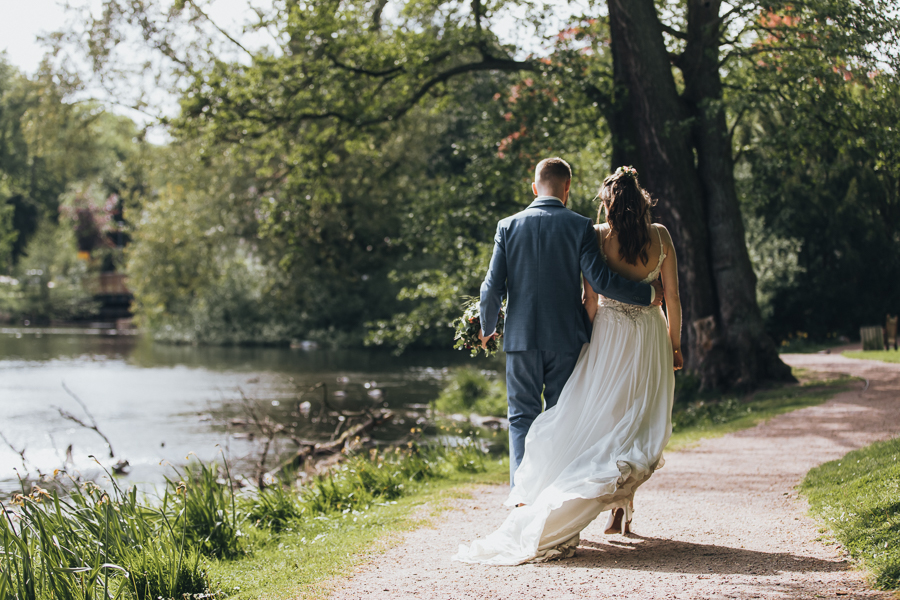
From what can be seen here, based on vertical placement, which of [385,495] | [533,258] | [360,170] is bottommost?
[385,495]

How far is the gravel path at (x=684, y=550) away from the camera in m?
3.57

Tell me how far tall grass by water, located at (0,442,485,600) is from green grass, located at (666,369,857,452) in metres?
2.85

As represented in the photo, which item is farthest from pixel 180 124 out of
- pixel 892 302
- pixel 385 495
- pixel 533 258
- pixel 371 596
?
pixel 892 302

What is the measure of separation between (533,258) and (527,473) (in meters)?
1.27

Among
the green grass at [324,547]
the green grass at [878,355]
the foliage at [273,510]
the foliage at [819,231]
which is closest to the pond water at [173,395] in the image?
the foliage at [273,510]

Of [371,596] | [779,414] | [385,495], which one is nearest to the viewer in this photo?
[371,596]

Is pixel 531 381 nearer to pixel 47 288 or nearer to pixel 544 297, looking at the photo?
pixel 544 297

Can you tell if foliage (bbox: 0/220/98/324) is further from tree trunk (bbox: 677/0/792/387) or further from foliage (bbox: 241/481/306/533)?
foliage (bbox: 241/481/306/533)

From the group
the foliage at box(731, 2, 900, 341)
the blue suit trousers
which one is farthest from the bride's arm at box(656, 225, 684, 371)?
the foliage at box(731, 2, 900, 341)

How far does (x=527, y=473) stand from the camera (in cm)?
441

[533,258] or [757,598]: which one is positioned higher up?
[533,258]

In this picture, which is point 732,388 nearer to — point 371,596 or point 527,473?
point 527,473

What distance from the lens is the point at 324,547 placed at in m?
5.24

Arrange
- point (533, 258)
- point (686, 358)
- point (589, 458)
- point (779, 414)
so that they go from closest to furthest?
point (589, 458) < point (533, 258) < point (779, 414) < point (686, 358)
